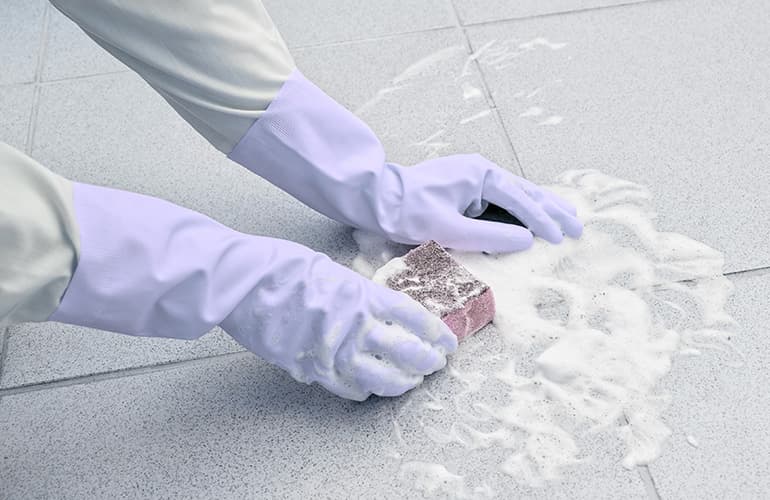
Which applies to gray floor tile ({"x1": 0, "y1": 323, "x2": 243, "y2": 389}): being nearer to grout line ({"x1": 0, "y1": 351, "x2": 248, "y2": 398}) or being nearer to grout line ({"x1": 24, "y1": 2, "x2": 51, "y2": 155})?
grout line ({"x1": 0, "y1": 351, "x2": 248, "y2": 398})

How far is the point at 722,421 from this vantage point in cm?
131

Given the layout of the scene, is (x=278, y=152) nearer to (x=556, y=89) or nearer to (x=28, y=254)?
(x=28, y=254)

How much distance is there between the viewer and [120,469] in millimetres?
1349

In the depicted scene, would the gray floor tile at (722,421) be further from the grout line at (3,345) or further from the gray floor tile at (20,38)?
the gray floor tile at (20,38)

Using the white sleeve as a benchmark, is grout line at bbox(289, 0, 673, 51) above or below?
below

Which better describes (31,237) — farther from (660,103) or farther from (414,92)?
(660,103)

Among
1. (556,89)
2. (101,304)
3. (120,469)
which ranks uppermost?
(101,304)

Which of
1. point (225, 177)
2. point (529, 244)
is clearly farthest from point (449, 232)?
point (225, 177)

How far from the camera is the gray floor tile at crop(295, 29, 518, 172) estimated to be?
1846 millimetres

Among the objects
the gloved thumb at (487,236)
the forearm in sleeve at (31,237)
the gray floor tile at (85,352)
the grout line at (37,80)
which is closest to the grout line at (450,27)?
the grout line at (37,80)

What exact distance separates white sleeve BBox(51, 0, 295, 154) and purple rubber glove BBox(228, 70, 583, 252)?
4 centimetres

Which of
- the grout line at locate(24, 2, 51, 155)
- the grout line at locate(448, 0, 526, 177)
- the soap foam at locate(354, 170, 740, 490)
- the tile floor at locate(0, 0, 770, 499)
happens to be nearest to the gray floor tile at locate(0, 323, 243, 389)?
the tile floor at locate(0, 0, 770, 499)

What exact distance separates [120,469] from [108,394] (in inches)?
6.2

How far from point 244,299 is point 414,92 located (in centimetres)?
88
